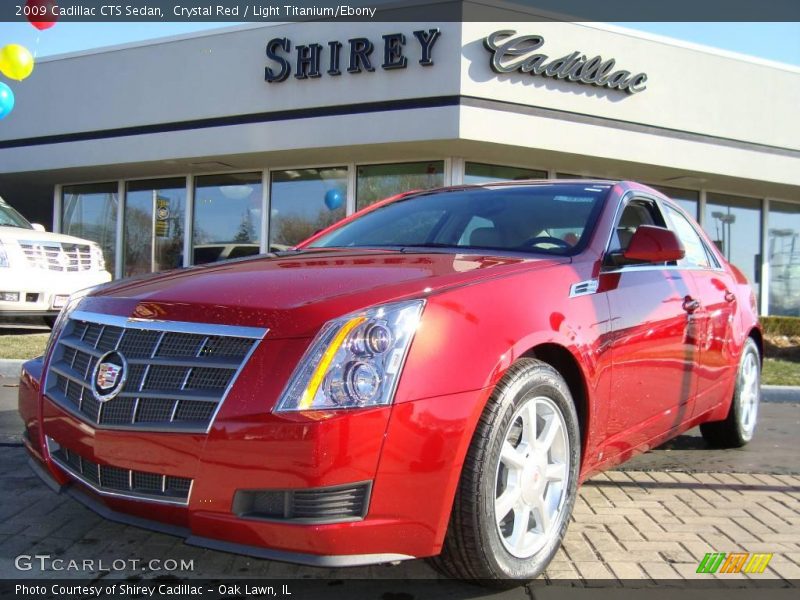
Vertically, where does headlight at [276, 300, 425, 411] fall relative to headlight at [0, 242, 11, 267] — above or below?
below

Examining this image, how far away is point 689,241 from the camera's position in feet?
14.1

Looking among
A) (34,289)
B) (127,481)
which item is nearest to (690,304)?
(127,481)

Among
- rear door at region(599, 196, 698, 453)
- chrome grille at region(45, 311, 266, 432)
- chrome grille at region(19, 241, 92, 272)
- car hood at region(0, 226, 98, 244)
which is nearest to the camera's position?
chrome grille at region(45, 311, 266, 432)

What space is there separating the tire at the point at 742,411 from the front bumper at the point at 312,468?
119 inches

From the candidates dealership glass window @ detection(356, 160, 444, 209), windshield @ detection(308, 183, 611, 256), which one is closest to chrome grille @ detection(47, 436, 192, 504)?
windshield @ detection(308, 183, 611, 256)

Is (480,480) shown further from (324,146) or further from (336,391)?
(324,146)

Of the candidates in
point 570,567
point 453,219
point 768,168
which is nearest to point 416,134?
point 768,168

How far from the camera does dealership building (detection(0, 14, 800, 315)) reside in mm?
11445

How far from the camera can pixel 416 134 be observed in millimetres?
11320

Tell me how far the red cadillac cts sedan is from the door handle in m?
0.59

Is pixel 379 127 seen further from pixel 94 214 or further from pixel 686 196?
pixel 94 214

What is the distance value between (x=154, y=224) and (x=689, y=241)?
43.5ft

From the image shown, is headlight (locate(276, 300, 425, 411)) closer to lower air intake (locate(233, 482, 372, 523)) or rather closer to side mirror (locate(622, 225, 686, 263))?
lower air intake (locate(233, 482, 372, 523))

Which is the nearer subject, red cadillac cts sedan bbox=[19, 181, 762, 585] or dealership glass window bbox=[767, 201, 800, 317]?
red cadillac cts sedan bbox=[19, 181, 762, 585]
